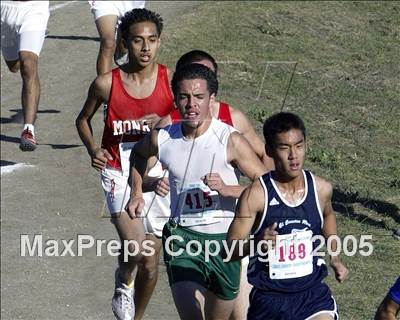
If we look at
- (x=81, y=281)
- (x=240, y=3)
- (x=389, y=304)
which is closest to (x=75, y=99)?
(x=240, y=3)

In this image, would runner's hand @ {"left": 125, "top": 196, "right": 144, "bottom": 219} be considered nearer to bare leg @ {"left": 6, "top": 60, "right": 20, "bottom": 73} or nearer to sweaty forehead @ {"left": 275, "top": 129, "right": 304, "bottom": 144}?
sweaty forehead @ {"left": 275, "top": 129, "right": 304, "bottom": 144}

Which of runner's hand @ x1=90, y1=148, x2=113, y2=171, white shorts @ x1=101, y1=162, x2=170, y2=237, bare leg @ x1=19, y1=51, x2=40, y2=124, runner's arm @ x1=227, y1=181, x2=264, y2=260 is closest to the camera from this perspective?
runner's arm @ x1=227, y1=181, x2=264, y2=260

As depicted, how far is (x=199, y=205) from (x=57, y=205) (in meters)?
5.70

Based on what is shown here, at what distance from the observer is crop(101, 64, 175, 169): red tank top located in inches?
357

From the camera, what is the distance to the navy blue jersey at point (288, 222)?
6836mm

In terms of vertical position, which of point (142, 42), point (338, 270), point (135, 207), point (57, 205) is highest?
point (142, 42)

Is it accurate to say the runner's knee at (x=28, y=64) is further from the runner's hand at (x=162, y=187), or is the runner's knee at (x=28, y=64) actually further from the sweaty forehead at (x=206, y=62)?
the runner's hand at (x=162, y=187)

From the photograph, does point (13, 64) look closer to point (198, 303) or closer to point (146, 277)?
point (146, 277)

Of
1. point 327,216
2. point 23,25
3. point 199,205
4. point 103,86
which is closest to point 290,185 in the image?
point 327,216

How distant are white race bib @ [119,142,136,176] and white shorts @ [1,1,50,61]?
3.44 metres

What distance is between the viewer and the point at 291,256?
685 centimetres

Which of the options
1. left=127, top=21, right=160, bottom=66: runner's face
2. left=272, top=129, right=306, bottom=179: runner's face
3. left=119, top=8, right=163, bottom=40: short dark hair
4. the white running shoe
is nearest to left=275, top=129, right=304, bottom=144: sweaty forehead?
left=272, top=129, right=306, bottom=179: runner's face

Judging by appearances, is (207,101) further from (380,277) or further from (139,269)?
(380,277)

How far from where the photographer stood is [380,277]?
33.9 feet
